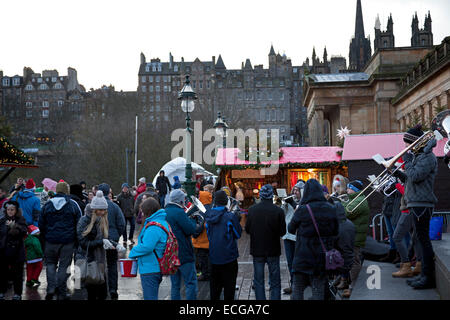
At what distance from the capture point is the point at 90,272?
721cm

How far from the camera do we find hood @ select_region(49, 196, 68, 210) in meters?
8.16

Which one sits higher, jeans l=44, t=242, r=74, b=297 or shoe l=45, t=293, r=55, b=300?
jeans l=44, t=242, r=74, b=297

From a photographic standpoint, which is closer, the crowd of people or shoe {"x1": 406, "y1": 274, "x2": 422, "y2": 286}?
the crowd of people

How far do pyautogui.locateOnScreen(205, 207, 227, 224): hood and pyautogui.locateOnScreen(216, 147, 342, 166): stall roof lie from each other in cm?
1241

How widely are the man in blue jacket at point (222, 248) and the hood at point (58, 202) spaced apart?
2.66 metres

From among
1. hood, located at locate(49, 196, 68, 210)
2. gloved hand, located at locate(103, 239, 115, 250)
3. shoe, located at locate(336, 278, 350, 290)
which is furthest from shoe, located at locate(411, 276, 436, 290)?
hood, located at locate(49, 196, 68, 210)

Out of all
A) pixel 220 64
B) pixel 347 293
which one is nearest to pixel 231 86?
pixel 220 64

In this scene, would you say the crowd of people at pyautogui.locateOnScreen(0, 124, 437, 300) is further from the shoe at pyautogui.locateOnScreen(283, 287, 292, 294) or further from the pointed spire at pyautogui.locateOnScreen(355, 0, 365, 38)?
the pointed spire at pyautogui.locateOnScreen(355, 0, 365, 38)

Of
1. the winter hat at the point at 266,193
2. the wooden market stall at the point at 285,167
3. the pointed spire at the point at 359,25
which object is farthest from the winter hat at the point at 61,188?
the pointed spire at the point at 359,25

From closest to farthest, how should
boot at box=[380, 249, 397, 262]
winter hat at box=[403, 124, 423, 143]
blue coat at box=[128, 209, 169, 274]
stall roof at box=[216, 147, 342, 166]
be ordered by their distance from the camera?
1. blue coat at box=[128, 209, 169, 274]
2. winter hat at box=[403, 124, 423, 143]
3. boot at box=[380, 249, 397, 262]
4. stall roof at box=[216, 147, 342, 166]

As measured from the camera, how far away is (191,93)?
1541 centimetres

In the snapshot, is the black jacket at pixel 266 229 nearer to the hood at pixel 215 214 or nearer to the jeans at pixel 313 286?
the hood at pixel 215 214

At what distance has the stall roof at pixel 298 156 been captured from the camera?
19.2 meters

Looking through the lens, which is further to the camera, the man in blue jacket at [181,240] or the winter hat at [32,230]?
the winter hat at [32,230]
